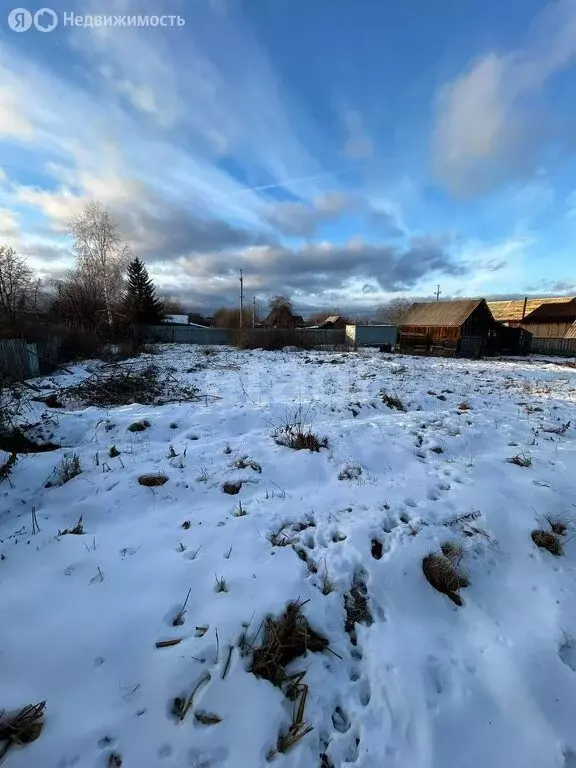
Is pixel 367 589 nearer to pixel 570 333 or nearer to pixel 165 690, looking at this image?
pixel 165 690

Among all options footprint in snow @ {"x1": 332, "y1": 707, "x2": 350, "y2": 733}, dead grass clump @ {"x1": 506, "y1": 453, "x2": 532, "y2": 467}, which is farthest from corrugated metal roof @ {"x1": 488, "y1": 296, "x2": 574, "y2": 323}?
footprint in snow @ {"x1": 332, "y1": 707, "x2": 350, "y2": 733}

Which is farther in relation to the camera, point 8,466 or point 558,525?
Result: point 8,466

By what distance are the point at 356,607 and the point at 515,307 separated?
47.3 metres

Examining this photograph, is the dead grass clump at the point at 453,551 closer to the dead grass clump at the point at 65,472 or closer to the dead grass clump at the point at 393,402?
the dead grass clump at the point at 65,472

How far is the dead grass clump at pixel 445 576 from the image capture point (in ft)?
9.87

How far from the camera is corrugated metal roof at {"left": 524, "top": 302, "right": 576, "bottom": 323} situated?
35969 millimetres

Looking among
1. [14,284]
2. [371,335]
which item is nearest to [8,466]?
[14,284]

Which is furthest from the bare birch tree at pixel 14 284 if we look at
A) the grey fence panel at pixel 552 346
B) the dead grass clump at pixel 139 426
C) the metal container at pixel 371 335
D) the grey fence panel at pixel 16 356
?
the grey fence panel at pixel 552 346

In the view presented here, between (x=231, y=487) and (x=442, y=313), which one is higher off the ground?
(x=442, y=313)

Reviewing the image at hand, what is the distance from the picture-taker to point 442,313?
31766mm

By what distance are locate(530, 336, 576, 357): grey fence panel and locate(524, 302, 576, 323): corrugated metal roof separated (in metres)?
3.13

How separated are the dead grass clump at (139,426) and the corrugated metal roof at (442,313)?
96.2ft

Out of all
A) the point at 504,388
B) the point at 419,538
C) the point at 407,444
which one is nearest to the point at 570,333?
the point at 504,388

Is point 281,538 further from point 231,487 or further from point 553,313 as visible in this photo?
point 553,313
